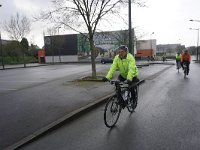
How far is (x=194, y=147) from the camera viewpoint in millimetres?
4145

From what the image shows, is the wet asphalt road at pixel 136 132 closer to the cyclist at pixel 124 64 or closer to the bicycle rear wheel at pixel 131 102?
the bicycle rear wheel at pixel 131 102

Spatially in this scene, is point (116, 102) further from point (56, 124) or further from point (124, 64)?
point (56, 124)

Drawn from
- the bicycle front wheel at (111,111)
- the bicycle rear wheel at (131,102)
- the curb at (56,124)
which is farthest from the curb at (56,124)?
the bicycle rear wheel at (131,102)

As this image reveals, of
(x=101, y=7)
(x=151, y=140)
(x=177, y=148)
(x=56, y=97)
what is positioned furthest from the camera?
(x=101, y=7)

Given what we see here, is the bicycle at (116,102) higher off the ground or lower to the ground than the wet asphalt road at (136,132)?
higher

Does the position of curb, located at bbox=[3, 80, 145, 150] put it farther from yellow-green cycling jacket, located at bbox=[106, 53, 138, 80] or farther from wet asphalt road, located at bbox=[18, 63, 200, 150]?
yellow-green cycling jacket, located at bbox=[106, 53, 138, 80]

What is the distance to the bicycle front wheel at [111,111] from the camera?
17.7 ft

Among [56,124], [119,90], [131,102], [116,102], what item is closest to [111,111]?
[116,102]

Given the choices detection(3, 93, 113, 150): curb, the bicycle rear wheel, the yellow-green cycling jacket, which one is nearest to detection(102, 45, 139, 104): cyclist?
the yellow-green cycling jacket

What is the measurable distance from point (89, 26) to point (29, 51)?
62.2 meters

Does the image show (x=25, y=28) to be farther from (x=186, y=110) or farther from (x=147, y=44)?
(x=147, y=44)

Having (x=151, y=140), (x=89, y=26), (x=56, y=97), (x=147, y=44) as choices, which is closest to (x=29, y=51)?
(x=147, y=44)

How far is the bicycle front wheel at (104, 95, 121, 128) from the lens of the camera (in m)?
5.38

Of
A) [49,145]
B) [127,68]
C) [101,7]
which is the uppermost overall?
[101,7]
